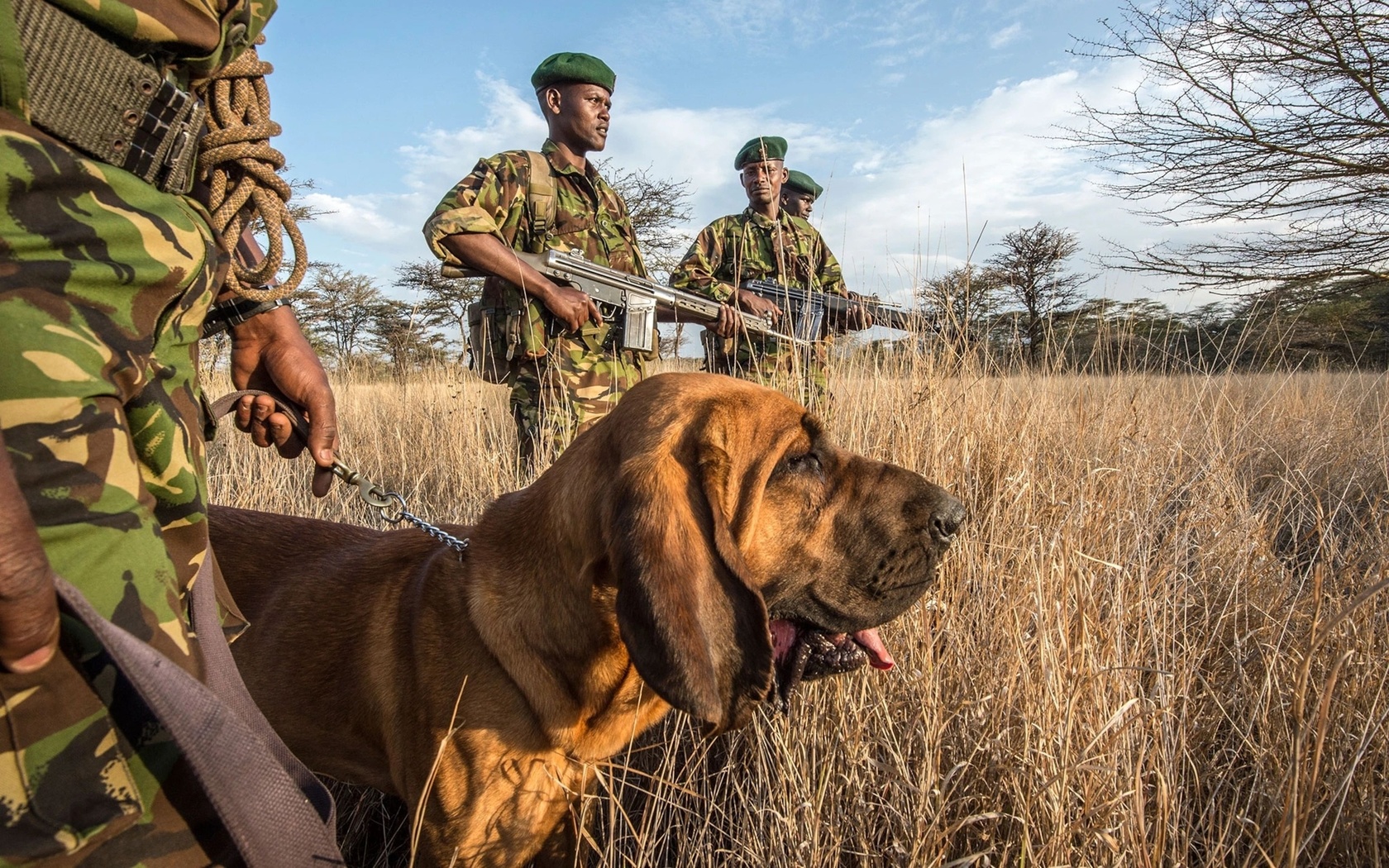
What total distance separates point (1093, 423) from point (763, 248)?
14.6 feet

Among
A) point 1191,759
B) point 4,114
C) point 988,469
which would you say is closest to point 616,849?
point 1191,759

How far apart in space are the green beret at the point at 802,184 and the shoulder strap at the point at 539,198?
17.1 feet

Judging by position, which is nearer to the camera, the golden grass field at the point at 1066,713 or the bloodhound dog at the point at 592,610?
the bloodhound dog at the point at 592,610

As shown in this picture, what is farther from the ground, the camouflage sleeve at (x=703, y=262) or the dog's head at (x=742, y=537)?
the camouflage sleeve at (x=703, y=262)

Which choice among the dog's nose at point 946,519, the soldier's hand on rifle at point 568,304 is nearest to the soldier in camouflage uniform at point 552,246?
the soldier's hand on rifle at point 568,304

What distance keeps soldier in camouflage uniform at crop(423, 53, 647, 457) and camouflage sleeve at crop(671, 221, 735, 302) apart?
1.77m

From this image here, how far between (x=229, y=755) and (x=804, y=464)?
4.23ft

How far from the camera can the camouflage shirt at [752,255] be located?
738 centimetres

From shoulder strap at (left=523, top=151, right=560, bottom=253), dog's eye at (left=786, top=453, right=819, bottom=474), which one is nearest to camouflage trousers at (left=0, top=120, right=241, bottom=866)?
dog's eye at (left=786, top=453, right=819, bottom=474)

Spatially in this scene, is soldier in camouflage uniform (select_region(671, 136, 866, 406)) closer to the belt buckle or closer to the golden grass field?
the golden grass field

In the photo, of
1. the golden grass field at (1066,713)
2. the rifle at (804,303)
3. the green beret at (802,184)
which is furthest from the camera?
the green beret at (802,184)

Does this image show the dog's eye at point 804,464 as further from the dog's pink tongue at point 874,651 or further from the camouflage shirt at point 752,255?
the camouflage shirt at point 752,255

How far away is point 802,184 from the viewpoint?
9.40m

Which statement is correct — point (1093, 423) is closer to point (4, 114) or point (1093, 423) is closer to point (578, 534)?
point (578, 534)
